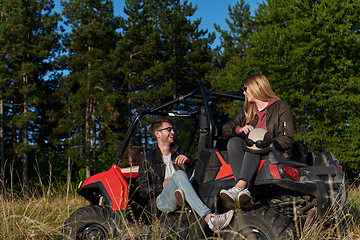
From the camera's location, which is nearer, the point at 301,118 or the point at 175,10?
the point at 301,118

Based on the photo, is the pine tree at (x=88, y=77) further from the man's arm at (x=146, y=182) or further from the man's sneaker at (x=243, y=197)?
the man's sneaker at (x=243, y=197)

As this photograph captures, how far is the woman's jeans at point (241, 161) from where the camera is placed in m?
3.00

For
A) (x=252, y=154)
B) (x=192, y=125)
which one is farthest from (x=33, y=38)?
(x=252, y=154)

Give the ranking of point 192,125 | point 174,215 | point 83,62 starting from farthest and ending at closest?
point 83,62
point 192,125
point 174,215

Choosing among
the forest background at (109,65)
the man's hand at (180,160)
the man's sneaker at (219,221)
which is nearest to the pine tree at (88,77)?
the forest background at (109,65)

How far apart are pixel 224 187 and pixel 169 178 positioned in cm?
79

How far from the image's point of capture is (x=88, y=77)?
23984 mm

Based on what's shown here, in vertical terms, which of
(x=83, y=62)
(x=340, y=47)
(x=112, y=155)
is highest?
(x=83, y=62)

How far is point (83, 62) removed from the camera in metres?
26.1

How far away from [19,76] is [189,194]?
22.9 m

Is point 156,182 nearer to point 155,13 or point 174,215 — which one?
point 174,215

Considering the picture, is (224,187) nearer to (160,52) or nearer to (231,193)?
(231,193)

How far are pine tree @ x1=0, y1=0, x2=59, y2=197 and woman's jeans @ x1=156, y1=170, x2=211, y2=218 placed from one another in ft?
68.7

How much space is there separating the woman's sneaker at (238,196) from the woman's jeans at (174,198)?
371 mm
